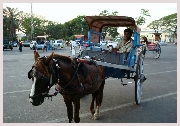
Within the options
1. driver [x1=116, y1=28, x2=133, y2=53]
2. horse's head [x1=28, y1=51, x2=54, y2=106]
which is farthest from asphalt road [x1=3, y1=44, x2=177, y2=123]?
horse's head [x1=28, y1=51, x2=54, y2=106]

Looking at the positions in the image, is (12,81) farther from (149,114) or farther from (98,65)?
(149,114)

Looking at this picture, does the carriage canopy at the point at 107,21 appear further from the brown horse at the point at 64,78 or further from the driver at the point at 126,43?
the brown horse at the point at 64,78

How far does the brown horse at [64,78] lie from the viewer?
3326mm

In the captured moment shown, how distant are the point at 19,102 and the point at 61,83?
118 inches

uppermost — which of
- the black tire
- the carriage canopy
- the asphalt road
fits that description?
the carriage canopy

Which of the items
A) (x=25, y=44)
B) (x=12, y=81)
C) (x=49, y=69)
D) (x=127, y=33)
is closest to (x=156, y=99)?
(x=127, y=33)

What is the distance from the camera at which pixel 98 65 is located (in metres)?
5.22

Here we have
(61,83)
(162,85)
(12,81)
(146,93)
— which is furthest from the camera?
(12,81)

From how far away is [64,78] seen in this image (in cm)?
383

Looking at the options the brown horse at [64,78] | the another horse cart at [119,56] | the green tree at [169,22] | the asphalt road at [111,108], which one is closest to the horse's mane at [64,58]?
the brown horse at [64,78]

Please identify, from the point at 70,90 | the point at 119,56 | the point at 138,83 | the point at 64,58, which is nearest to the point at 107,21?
the point at 119,56

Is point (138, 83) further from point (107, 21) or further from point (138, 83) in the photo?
point (107, 21)

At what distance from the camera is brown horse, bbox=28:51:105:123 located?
333 cm

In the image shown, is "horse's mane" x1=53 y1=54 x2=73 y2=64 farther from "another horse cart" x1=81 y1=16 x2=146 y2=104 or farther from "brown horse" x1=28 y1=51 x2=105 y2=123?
"another horse cart" x1=81 y1=16 x2=146 y2=104
